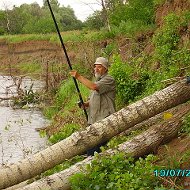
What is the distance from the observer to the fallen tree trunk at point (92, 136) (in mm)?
6316

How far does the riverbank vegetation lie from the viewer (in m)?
5.60

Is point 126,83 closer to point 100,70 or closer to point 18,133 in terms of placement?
point 18,133

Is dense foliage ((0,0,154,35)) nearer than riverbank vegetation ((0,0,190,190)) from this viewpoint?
No

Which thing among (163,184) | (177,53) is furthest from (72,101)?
(163,184)

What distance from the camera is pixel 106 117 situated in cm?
691

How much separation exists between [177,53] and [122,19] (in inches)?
425

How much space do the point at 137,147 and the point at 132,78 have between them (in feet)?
20.0

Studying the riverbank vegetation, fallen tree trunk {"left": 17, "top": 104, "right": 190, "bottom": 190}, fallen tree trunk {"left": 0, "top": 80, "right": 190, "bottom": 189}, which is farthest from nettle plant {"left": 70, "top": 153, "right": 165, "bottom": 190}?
fallen tree trunk {"left": 0, "top": 80, "right": 190, "bottom": 189}

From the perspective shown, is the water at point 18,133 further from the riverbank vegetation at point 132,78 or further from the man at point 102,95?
the man at point 102,95

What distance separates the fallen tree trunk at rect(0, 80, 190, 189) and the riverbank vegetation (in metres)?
0.25
